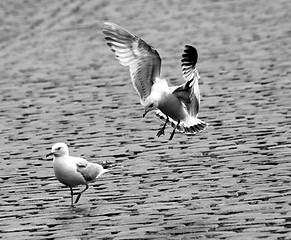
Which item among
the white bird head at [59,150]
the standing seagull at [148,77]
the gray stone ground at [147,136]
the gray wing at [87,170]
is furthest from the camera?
the standing seagull at [148,77]

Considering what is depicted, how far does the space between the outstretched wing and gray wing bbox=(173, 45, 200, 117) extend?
49 centimetres

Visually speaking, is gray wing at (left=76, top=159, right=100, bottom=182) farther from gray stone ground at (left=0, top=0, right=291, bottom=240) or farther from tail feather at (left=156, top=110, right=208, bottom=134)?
tail feather at (left=156, top=110, right=208, bottom=134)

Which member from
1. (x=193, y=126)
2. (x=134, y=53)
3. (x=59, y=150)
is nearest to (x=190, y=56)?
(x=134, y=53)

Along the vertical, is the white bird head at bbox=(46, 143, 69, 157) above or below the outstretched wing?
below

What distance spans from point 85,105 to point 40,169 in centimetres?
536

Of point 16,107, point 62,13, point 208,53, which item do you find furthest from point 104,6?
point 16,107

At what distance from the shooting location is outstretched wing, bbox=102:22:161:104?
A: 1459 centimetres

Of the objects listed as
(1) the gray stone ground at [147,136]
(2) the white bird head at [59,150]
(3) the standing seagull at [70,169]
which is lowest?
(1) the gray stone ground at [147,136]

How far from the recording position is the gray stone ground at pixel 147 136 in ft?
38.4

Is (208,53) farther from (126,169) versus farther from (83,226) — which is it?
(83,226)

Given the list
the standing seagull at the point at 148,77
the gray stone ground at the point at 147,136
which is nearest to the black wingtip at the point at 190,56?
the standing seagull at the point at 148,77

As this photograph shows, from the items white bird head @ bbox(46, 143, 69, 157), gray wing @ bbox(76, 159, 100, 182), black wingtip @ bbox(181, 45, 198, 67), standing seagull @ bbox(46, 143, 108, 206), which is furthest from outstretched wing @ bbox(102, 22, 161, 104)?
white bird head @ bbox(46, 143, 69, 157)

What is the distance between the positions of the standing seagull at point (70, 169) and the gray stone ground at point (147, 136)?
0.25 metres

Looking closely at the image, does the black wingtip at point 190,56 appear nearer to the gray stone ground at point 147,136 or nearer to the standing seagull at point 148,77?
the standing seagull at point 148,77
